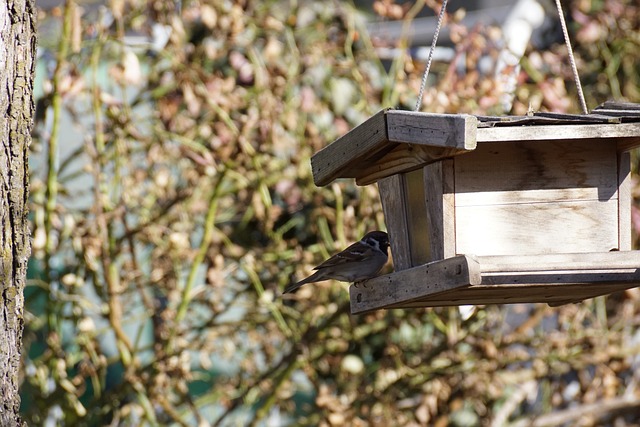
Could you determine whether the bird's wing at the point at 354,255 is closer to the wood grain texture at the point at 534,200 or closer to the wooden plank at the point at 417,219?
the wooden plank at the point at 417,219

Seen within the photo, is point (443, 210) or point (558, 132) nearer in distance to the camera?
point (558, 132)

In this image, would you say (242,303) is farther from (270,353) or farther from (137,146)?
(137,146)

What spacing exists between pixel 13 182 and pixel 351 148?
1.01m

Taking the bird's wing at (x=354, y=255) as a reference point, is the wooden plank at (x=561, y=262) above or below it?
above

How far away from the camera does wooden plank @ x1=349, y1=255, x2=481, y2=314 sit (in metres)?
2.51

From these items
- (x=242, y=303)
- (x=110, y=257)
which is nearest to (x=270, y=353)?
(x=242, y=303)

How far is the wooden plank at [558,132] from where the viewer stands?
2.58 metres

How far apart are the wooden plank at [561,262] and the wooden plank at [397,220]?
0.53 metres

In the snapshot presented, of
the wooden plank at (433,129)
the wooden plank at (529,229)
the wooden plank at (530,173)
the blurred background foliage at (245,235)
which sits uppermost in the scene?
the wooden plank at (433,129)

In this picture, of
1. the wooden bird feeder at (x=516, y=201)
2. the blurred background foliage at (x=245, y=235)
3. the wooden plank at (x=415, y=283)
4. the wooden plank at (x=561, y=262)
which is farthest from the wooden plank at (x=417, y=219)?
the blurred background foliage at (x=245, y=235)

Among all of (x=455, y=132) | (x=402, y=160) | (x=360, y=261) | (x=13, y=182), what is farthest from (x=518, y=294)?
(x=13, y=182)

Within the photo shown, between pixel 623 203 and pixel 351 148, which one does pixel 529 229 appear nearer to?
pixel 623 203

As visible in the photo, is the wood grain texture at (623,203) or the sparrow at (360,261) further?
the sparrow at (360,261)

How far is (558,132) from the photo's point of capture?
8.59ft
